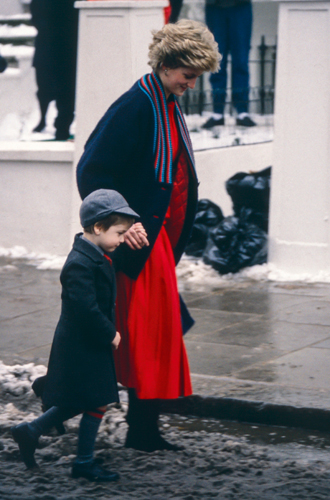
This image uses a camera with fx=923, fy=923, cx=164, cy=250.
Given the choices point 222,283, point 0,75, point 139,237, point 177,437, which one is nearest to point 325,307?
point 222,283

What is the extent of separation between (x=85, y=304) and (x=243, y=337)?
2409mm

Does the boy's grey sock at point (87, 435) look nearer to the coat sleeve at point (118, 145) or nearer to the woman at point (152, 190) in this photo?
the woman at point (152, 190)

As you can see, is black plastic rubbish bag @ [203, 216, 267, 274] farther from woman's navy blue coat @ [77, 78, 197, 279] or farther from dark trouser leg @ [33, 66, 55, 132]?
woman's navy blue coat @ [77, 78, 197, 279]

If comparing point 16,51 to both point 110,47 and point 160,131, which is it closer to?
point 110,47

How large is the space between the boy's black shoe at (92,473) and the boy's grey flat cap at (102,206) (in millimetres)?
1032

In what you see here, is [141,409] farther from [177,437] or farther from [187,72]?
[187,72]

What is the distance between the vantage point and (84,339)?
387cm

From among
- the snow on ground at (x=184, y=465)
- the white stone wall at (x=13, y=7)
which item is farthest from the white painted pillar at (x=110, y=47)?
the white stone wall at (x=13, y=7)

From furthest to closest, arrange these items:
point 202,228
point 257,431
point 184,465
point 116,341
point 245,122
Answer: point 245,122, point 202,228, point 257,431, point 184,465, point 116,341

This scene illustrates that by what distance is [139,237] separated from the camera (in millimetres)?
4008

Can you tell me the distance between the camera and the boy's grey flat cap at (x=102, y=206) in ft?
12.6

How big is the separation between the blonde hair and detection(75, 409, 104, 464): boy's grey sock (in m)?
1.56

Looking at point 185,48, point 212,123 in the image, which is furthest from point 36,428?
point 212,123

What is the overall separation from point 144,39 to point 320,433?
16.6 feet
